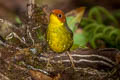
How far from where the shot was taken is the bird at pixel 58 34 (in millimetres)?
1814

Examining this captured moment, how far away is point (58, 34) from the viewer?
6.11ft

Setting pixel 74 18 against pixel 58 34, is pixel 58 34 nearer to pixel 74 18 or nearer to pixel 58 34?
pixel 58 34

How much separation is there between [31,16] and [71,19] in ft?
1.94

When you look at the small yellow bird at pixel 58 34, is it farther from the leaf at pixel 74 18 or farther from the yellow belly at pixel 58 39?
the leaf at pixel 74 18

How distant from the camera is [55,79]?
5.78 feet

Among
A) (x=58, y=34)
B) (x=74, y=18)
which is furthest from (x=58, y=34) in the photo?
(x=74, y=18)

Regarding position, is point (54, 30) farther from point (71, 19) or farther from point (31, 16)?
point (71, 19)

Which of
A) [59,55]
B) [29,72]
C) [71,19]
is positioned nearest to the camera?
[29,72]

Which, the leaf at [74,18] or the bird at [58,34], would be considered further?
the leaf at [74,18]

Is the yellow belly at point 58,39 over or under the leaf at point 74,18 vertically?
under

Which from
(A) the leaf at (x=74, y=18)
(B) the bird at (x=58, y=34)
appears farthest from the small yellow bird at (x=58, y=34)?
(A) the leaf at (x=74, y=18)

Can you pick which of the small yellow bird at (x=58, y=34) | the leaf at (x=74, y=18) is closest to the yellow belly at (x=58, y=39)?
the small yellow bird at (x=58, y=34)

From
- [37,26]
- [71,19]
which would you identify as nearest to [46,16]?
[37,26]

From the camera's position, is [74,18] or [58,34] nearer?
[58,34]
